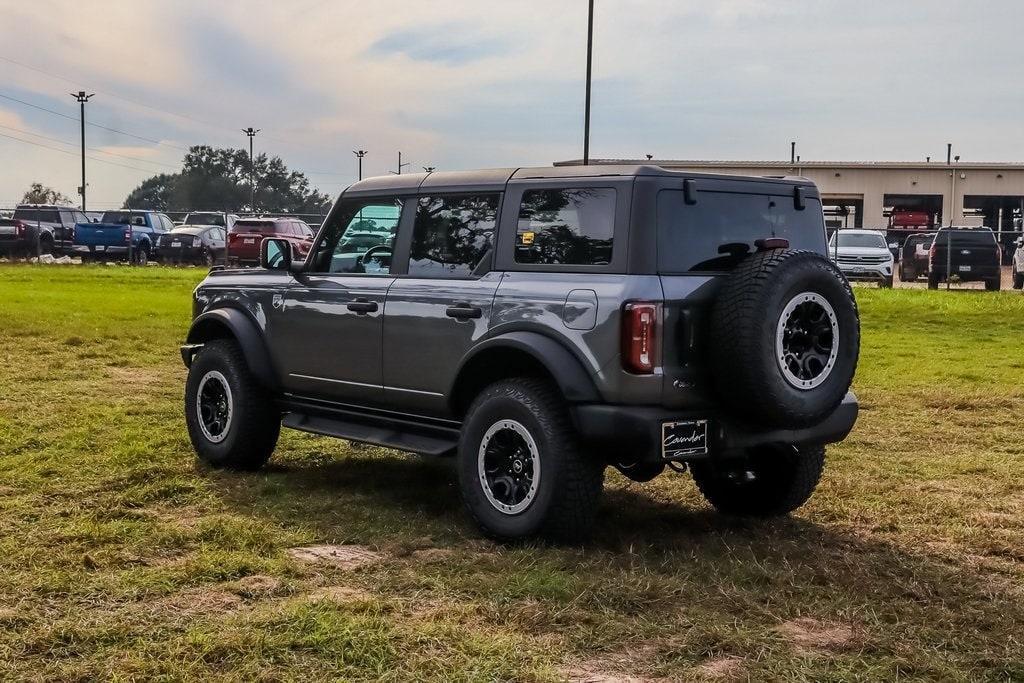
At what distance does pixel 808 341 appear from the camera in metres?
5.52

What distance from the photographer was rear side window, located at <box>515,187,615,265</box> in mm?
5602

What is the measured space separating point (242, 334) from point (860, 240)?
24687 millimetres

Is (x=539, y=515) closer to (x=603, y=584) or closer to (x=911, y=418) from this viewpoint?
(x=603, y=584)

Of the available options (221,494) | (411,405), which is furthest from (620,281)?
(221,494)

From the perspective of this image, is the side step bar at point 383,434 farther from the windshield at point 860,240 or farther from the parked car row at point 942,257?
the windshield at point 860,240

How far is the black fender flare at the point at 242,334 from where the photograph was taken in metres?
7.34

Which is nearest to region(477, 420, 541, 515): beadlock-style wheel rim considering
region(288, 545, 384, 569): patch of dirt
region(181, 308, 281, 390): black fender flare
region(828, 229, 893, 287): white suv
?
region(288, 545, 384, 569): patch of dirt

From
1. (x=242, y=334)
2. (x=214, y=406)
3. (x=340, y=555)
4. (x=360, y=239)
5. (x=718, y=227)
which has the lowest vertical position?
(x=340, y=555)

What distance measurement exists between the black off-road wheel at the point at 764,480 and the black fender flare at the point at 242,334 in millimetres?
2714

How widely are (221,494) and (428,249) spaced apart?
1.86m

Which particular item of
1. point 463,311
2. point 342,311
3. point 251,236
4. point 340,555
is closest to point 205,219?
point 251,236

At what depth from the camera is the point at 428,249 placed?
21.4ft

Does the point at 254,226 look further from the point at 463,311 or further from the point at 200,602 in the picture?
the point at 200,602

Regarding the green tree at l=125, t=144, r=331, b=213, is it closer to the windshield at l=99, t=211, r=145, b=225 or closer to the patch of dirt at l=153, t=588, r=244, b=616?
the windshield at l=99, t=211, r=145, b=225
